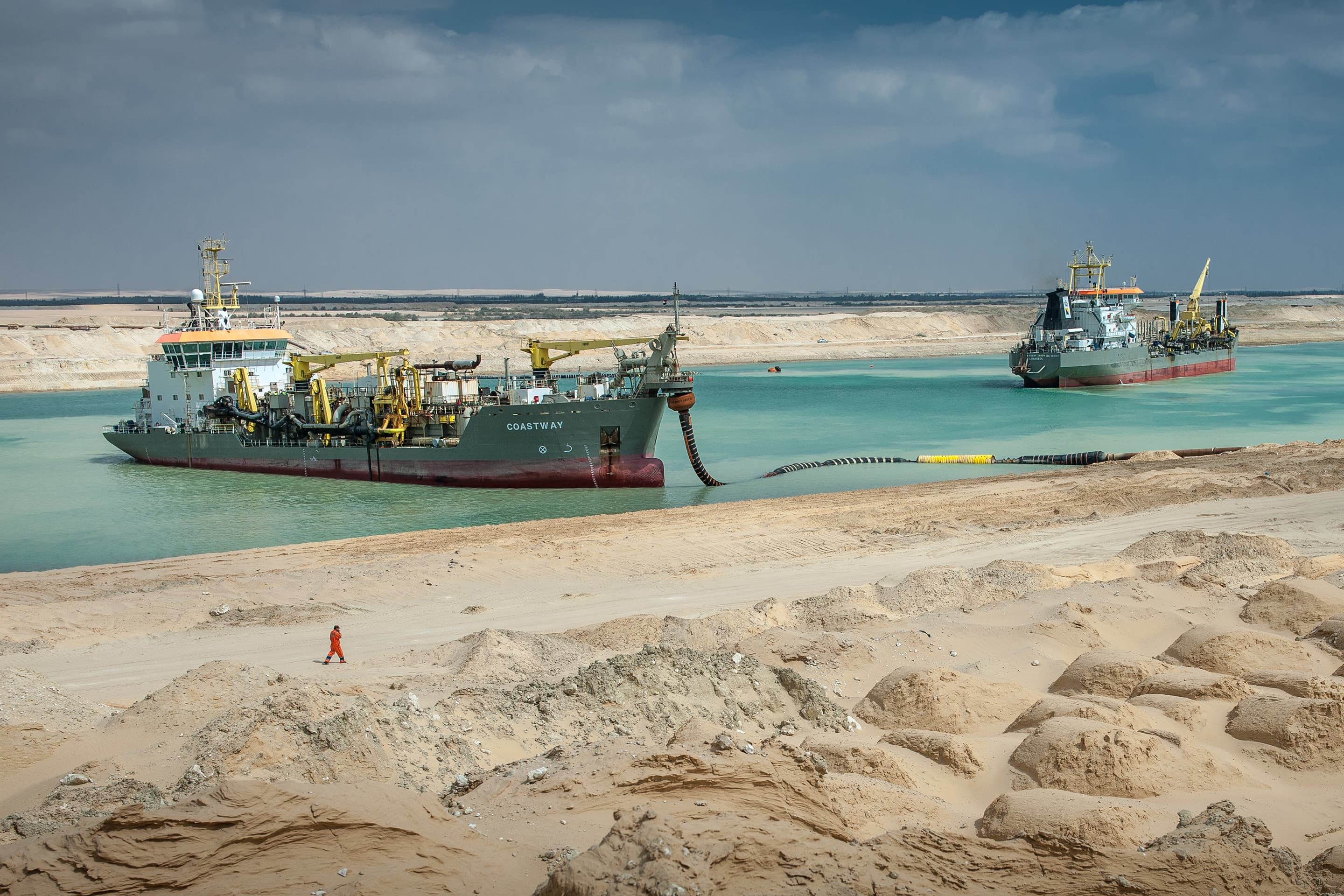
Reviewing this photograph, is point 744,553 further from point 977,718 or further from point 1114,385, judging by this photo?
point 1114,385

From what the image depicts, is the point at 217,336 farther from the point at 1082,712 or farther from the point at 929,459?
the point at 1082,712

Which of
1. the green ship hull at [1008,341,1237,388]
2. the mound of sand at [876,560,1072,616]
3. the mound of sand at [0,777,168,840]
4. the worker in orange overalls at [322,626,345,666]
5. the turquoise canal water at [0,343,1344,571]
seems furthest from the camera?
the green ship hull at [1008,341,1237,388]

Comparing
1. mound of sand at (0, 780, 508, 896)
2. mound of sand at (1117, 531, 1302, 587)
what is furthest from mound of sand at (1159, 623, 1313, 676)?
mound of sand at (0, 780, 508, 896)

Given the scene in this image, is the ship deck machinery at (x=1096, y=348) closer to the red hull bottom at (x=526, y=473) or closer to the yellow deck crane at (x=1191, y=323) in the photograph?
the yellow deck crane at (x=1191, y=323)

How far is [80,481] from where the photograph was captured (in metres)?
32.5

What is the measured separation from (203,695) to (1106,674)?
25.0 feet

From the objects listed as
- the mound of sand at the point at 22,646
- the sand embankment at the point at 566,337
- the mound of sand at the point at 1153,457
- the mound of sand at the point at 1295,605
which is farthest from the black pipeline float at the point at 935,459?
the sand embankment at the point at 566,337

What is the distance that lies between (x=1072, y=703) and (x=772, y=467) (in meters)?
23.3

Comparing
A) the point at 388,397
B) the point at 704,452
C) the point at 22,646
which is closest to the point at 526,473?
the point at 388,397

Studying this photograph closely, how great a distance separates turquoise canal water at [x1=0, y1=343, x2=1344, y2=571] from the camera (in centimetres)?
2448

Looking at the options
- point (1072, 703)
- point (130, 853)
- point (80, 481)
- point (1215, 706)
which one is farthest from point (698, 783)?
point (80, 481)

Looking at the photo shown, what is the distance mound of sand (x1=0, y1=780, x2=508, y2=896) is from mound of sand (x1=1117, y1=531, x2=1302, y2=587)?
10625mm

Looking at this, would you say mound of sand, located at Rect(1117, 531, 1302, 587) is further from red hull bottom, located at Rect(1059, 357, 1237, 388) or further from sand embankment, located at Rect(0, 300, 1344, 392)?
sand embankment, located at Rect(0, 300, 1344, 392)

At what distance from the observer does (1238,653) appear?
31.3 ft
